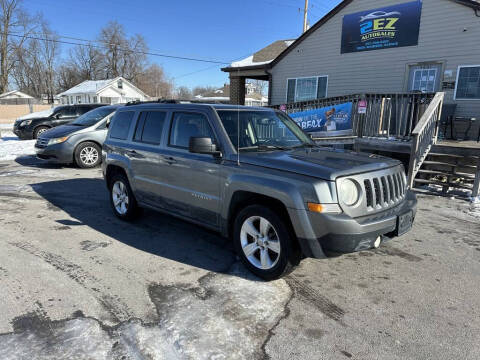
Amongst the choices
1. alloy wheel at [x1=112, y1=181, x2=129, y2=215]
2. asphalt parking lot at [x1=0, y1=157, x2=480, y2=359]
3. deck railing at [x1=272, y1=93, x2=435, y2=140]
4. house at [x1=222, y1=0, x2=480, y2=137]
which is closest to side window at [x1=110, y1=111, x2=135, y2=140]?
alloy wheel at [x1=112, y1=181, x2=129, y2=215]

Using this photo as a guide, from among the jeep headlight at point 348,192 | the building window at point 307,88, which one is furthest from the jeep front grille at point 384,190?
the building window at point 307,88

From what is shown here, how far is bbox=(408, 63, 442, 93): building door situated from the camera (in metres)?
11.2

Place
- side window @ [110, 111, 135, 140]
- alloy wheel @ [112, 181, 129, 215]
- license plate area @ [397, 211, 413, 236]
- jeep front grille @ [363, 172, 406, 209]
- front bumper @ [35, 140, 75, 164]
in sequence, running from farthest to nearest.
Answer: front bumper @ [35, 140, 75, 164], alloy wheel @ [112, 181, 129, 215], side window @ [110, 111, 135, 140], license plate area @ [397, 211, 413, 236], jeep front grille @ [363, 172, 406, 209]

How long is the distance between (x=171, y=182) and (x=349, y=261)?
2.37 metres

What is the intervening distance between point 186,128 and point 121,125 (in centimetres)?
164

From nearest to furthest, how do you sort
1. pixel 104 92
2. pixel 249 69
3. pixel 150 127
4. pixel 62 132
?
pixel 150 127
pixel 62 132
pixel 249 69
pixel 104 92

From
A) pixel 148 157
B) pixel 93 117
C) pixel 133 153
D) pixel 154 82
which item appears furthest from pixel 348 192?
pixel 154 82

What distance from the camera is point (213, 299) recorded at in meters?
3.19

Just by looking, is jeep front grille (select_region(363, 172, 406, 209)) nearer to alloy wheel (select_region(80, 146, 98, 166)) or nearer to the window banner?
the window banner

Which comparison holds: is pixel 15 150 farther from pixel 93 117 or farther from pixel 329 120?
pixel 329 120

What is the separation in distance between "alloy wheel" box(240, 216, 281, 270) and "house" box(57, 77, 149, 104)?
50.4 metres

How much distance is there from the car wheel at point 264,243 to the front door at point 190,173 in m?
0.41

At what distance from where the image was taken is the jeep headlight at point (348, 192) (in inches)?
120

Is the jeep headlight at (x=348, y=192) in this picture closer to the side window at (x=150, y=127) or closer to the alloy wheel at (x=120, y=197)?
the side window at (x=150, y=127)
